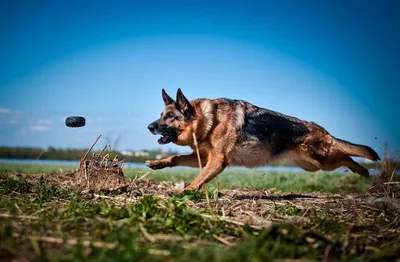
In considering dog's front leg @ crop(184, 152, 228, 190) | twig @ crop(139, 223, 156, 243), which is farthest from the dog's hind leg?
twig @ crop(139, 223, 156, 243)

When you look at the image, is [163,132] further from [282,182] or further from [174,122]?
[282,182]

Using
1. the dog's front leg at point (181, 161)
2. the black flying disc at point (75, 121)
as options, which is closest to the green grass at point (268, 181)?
the dog's front leg at point (181, 161)

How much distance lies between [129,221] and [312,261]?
180cm

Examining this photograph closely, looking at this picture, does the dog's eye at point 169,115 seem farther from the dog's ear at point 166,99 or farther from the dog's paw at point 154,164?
the dog's paw at point 154,164

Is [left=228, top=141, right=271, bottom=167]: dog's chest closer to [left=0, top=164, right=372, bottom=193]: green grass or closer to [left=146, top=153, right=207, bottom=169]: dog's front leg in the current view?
[left=146, top=153, right=207, bottom=169]: dog's front leg

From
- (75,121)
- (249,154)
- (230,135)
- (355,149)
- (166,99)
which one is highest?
(166,99)

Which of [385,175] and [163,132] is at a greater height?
[163,132]

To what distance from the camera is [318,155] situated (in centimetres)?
794

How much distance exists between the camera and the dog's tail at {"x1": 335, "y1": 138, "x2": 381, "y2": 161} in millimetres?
8133

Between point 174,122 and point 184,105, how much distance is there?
42 cm

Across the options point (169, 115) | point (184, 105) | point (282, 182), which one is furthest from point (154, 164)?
point (282, 182)

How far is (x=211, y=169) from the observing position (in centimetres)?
673

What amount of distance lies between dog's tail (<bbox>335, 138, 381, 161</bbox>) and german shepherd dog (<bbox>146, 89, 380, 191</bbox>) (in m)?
0.50

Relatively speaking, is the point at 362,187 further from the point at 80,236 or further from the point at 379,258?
the point at 80,236
